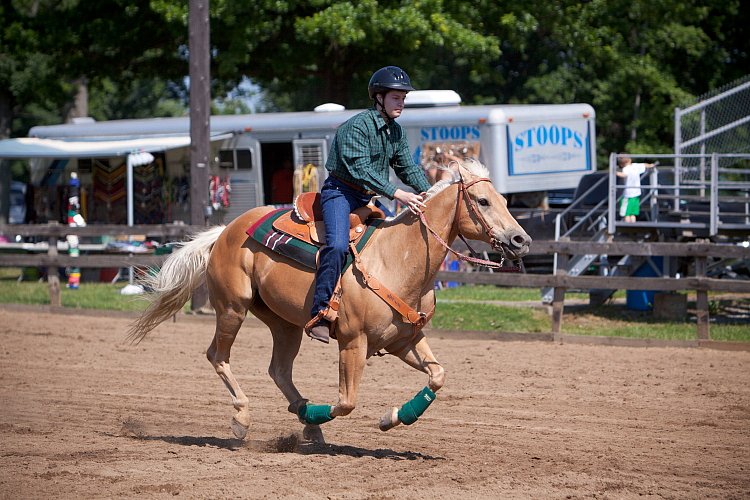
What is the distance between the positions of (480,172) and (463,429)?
2.14 metres

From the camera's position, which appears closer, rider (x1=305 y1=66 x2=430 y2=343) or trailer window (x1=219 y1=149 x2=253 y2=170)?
rider (x1=305 y1=66 x2=430 y2=343)

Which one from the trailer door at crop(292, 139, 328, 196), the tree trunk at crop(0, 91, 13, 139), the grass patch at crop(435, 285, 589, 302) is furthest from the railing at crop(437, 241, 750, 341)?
the tree trunk at crop(0, 91, 13, 139)

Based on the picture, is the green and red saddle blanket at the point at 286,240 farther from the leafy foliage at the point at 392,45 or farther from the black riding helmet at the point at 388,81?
the leafy foliage at the point at 392,45

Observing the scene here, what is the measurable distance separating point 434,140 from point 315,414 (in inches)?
502

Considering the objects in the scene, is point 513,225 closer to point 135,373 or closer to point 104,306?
point 135,373

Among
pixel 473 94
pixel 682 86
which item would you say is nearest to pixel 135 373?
pixel 682 86

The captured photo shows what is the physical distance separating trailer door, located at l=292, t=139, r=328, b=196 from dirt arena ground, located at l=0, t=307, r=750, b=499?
755 centimetres

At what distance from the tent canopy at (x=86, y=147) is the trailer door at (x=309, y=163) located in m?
1.77

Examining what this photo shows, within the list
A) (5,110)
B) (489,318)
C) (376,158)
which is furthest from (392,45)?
(376,158)

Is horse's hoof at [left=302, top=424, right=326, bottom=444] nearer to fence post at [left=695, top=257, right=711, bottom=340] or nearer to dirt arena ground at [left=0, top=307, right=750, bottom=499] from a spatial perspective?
dirt arena ground at [left=0, top=307, right=750, bottom=499]

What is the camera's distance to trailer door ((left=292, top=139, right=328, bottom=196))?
773 inches

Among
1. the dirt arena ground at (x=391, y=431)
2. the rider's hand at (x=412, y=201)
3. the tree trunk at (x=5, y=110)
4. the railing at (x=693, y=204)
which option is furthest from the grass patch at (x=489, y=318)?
the tree trunk at (x=5, y=110)

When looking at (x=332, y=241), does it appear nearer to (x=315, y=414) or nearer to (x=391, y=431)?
(x=315, y=414)

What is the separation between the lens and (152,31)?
25.1 m
